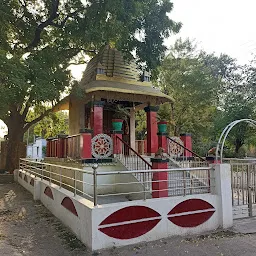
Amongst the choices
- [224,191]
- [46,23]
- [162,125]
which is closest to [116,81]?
[162,125]

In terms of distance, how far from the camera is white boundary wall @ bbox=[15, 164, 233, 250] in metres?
4.74

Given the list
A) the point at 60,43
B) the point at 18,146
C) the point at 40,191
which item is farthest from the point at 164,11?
the point at 18,146

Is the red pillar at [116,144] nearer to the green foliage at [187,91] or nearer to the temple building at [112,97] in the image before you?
the temple building at [112,97]

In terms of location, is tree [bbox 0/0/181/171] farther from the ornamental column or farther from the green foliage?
the green foliage

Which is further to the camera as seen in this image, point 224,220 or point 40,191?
point 40,191

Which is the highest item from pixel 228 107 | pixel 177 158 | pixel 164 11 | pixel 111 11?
pixel 164 11

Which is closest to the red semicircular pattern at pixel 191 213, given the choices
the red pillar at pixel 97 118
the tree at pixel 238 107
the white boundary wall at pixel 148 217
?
the white boundary wall at pixel 148 217

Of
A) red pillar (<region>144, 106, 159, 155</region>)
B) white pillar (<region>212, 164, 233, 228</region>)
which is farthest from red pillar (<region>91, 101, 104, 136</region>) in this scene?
white pillar (<region>212, 164, 233, 228</region>)

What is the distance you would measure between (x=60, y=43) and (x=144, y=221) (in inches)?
387

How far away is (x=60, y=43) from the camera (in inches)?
480

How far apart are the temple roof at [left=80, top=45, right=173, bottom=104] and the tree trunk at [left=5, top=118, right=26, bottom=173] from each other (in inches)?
247

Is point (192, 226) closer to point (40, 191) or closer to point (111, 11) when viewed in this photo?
point (40, 191)

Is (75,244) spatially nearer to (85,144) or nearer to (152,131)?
(85,144)

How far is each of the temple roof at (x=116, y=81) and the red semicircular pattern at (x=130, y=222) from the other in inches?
236
